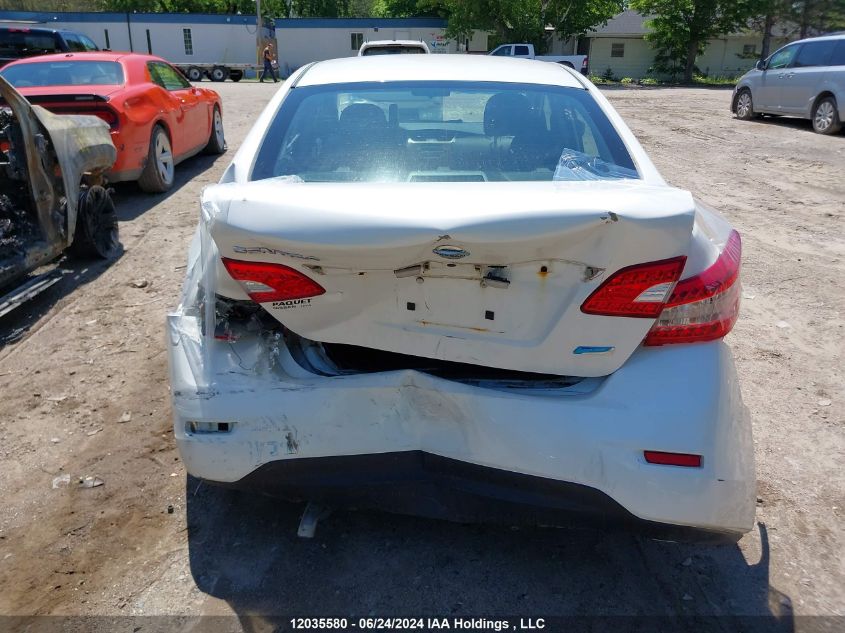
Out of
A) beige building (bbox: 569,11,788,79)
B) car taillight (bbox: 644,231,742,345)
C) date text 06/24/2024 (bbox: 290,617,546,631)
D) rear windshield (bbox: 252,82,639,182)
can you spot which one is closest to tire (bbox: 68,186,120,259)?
rear windshield (bbox: 252,82,639,182)

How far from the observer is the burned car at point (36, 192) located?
455 cm

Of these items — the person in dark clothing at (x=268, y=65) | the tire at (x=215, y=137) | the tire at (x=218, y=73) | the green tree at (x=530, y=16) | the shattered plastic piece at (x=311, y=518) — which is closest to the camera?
the shattered plastic piece at (x=311, y=518)

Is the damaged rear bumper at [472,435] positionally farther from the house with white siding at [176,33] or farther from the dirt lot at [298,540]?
the house with white siding at [176,33]

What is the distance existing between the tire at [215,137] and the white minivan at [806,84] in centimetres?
1162

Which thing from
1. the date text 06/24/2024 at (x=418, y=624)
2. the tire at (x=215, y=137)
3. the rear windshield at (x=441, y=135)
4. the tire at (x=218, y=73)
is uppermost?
the tire at (x=218, y=73)

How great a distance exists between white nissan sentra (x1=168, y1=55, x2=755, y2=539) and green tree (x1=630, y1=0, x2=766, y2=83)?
1593 inches

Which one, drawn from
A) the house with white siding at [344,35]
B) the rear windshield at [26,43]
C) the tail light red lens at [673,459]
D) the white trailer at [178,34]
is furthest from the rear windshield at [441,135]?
the house with white siding at [344,35]

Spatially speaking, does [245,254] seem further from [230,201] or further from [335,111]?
[335,111]

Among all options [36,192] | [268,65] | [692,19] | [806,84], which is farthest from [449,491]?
[692,19]

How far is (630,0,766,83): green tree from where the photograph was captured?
119ft

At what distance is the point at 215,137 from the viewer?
1060 centimetres

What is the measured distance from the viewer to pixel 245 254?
201cm

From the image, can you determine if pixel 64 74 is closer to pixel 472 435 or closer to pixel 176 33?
pixel 472 435

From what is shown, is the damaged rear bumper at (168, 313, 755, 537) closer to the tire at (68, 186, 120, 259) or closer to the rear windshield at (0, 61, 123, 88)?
the tire at (68, 186, 120, 259)
